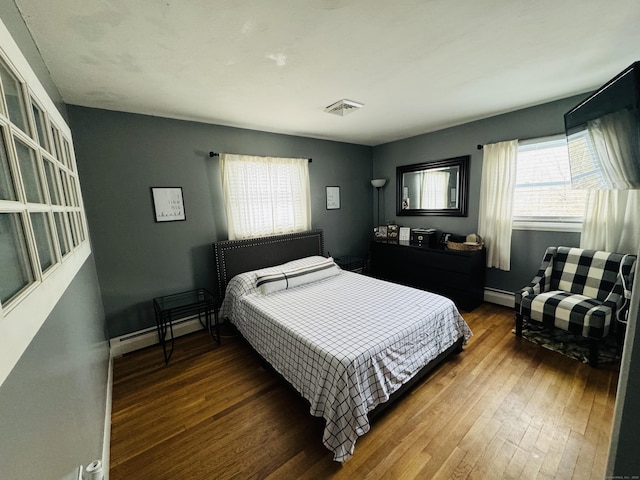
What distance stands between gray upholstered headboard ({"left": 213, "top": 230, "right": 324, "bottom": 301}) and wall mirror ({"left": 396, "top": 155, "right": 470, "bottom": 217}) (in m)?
1.59

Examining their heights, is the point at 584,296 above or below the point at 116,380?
above

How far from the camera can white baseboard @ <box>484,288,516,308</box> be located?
10.6 ft

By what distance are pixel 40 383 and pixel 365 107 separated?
2.91 meters

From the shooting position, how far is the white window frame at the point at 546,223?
271 centimetres

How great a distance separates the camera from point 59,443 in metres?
0.85

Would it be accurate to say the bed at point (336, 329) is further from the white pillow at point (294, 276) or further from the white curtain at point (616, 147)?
the white curtain at point (616, 147)

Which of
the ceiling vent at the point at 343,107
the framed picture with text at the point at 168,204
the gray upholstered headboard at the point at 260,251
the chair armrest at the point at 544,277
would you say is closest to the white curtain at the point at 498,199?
the chair armrest at the point at 544,277

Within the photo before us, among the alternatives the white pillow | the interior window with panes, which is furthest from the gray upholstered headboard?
the interior window with panes

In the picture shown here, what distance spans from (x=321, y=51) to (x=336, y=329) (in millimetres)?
1877

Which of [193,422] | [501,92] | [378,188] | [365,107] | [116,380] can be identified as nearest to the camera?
[193,422]

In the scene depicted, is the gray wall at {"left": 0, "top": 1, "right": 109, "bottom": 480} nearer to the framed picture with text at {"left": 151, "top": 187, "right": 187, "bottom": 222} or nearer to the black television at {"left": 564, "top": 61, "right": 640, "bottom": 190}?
the framed picture with text at {"left": 151, "top": 187, "right": 187, "bottom": 222}

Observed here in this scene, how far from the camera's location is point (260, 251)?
128 inches

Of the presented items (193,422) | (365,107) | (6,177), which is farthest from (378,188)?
(6,177)

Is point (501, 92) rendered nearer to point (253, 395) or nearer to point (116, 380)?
point (253, 395)
